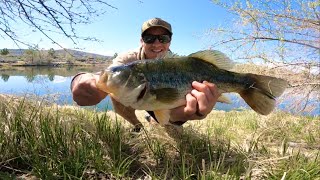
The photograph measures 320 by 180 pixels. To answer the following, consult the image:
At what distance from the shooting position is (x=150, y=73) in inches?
103

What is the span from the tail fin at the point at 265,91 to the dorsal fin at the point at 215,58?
225mm

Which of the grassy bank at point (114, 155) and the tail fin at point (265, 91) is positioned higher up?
the tail fin at point (265, 91)

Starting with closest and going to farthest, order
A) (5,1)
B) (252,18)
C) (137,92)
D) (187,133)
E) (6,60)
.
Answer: (137,92)
(187,133)
(5,1)
(252,18)
(6,60)

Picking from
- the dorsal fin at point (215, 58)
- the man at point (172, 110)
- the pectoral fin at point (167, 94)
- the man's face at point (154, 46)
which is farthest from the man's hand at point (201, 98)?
the man's face at point (154, 46)

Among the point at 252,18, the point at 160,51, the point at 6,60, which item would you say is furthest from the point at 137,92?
A: the point at 6,60

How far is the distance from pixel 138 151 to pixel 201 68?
1028 mm

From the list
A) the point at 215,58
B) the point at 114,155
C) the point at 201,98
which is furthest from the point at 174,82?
the point at 114,155

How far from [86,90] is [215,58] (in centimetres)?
123

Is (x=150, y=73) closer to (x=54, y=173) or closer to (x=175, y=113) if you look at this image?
(x=175, y=113)

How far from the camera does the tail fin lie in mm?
2959

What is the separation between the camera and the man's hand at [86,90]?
10.1ft

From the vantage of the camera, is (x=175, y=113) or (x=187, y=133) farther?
(x=187, y=133)

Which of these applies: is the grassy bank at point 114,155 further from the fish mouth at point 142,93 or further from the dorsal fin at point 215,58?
the dorsal fin at point 215,58

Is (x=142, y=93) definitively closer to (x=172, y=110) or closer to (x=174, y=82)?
(x=174, y=82)
